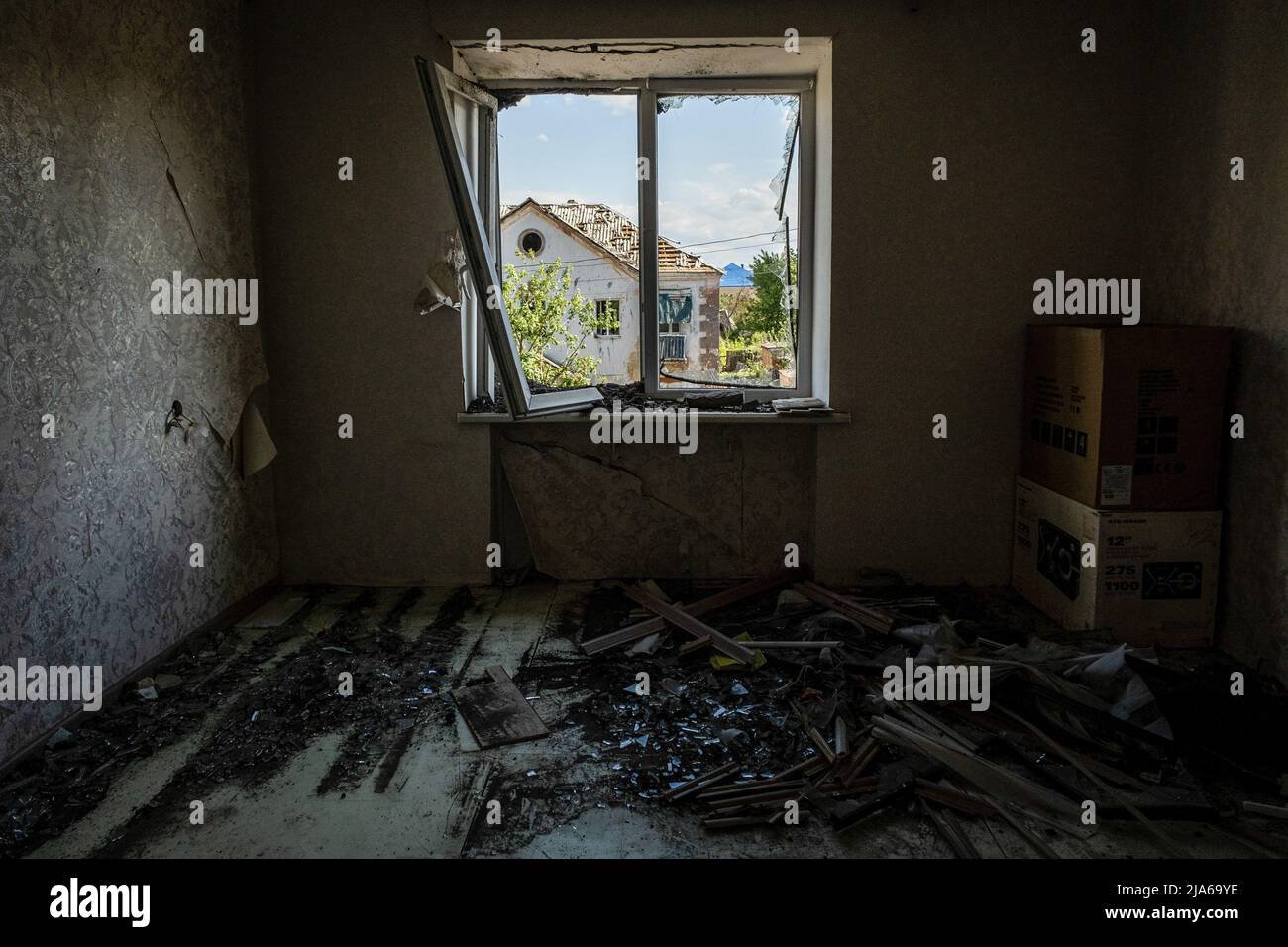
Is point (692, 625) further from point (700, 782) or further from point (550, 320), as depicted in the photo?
point (550, 320)

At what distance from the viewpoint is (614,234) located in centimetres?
407

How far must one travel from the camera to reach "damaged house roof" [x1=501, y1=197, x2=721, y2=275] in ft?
13.1

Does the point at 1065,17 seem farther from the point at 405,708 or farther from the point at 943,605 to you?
the point at 405,708

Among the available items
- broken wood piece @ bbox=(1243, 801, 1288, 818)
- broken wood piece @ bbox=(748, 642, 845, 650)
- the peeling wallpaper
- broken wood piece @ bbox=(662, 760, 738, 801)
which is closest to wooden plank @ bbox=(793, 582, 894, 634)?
broken wood piece @ bbox=(748, 642, 845, 650)

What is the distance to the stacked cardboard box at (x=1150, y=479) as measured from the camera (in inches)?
117

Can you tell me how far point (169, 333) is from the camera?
3.06 m

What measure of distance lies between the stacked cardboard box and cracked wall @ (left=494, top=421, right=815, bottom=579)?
1.19 metres

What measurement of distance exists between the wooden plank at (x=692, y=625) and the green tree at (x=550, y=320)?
108 centimetres

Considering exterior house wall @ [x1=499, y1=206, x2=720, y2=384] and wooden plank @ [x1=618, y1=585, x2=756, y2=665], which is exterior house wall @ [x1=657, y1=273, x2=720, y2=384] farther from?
wooden plank @ [x1=618, y1=585, x2=756, y2=665]

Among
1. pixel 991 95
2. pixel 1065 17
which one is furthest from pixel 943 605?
pixel 1065 17

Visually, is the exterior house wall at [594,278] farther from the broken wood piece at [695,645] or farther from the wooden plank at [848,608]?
the broken wood piece at [695,645]

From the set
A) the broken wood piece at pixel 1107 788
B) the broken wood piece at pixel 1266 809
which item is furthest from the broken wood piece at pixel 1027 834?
the broken wood piece at pixel 1266 809

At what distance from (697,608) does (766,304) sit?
1477mm
